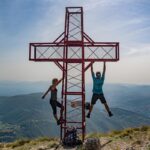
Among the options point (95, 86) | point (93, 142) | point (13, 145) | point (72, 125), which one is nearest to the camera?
point (93, 142)

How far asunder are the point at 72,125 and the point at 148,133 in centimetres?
480

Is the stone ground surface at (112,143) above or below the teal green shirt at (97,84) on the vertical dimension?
below

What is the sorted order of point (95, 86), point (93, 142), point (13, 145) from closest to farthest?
point (93, 142) < point (95, 86) < point (13, 145)

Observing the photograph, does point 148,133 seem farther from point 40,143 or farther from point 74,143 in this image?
point 40,143

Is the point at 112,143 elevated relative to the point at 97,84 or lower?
lower

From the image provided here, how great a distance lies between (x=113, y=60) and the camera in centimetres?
2184

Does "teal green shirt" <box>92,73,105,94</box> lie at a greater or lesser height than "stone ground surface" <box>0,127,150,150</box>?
greater

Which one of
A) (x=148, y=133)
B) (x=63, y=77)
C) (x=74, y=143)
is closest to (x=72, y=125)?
(x=74, y=143)

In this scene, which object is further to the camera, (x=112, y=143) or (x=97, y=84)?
(x=112, y=143)

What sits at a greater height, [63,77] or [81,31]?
[81,31]

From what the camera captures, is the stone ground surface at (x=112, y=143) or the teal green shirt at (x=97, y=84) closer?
the stone ground surface at (x=112, y=143)

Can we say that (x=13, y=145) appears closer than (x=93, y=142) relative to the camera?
No

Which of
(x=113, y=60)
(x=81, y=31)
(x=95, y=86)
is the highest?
(x=81, y=31)

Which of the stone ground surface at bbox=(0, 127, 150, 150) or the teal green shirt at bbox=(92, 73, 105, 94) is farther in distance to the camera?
the teal green shirt at bbox=(92, 73, 105, 94)
